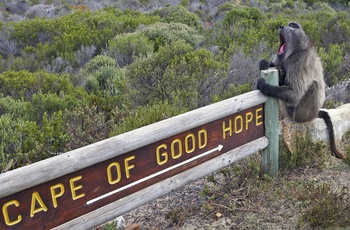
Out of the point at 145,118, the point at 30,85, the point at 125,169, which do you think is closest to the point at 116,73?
the point at 30,85

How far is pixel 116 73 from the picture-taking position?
7848 millimetres

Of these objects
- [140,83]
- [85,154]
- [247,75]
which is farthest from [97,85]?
[85,154]

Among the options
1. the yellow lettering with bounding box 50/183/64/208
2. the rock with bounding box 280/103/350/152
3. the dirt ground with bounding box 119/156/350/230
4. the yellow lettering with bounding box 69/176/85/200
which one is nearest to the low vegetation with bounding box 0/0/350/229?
the dirt ground with bounding box 119/156/350/230

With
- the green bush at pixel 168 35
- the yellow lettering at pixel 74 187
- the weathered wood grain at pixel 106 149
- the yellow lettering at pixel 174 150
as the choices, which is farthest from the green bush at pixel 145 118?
the green bush at pixel 168 35

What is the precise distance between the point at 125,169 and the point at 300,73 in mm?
2259

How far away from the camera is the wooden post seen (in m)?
3.66

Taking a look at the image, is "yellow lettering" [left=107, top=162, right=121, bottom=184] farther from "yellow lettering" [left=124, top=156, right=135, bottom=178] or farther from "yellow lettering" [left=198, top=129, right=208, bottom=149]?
"yellow lettering" [left=198, top=129, right=208, bottom=149]

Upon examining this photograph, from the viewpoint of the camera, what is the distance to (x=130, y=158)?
2660mm

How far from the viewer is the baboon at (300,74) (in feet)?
13.3

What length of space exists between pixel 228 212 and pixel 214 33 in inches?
333

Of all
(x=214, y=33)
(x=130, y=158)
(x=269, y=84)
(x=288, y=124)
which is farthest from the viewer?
(x=214, y=33)

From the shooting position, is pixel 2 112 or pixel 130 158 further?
pixel 2 112

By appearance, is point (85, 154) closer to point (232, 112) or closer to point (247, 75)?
point (232, 112)

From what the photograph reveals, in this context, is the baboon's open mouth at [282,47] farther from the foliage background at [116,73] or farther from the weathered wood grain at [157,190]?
the foliage background at [116,73]
